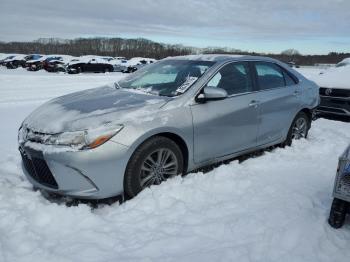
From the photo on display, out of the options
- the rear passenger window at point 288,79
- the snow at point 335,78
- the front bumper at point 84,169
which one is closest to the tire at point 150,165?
the front bumper at point 84,169

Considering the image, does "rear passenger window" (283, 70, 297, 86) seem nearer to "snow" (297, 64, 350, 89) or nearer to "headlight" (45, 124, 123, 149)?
"snow" (297, 64, 350, 89)

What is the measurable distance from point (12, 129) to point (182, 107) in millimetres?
4192

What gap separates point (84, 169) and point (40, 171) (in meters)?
0.55

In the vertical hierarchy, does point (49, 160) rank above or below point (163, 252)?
above

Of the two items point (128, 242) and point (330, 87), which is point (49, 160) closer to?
point (128, 242)

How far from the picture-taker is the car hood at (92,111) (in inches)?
143

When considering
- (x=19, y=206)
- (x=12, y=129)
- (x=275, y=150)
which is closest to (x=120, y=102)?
(x=19, y=206)

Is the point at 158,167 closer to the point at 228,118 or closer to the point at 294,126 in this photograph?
the point at 228,118

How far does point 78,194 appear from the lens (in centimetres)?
354

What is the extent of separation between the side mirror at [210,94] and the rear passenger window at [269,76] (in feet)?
3.70

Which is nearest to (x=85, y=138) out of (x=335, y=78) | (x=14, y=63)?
(x=335, y=78)

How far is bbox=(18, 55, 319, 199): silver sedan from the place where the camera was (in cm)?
351

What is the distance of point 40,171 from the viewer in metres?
3.68

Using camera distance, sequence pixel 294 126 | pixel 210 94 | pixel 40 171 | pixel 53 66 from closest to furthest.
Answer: pixel 40 171 → pixel 210 94 → pixel 294 126 → pixel 53 66
